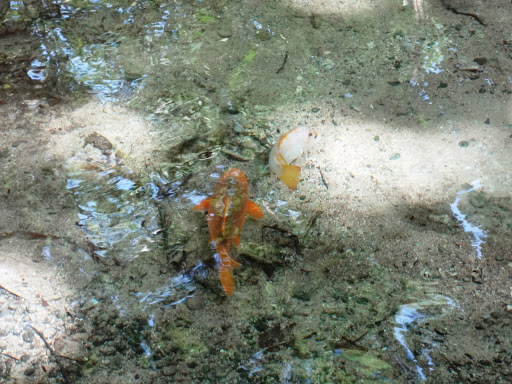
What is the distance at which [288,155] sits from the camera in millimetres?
2695

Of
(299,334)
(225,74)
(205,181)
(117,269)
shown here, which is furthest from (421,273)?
(225,74)

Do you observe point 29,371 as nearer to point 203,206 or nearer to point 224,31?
point 203,206

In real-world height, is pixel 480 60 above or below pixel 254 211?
above

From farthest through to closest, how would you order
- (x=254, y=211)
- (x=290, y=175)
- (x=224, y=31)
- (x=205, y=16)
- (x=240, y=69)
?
(x=205, y=16) → (x=224, y=31) → (x=240, y=69) → (x=290, y=175) → (x=254, y=211)

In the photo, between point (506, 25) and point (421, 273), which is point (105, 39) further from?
point (506, 25)

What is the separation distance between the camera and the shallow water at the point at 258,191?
6.98 ft

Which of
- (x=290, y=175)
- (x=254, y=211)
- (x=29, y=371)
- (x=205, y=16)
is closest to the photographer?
(x=29, y=371)

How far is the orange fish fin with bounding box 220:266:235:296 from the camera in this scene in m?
2.29

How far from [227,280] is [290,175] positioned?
2.41ft

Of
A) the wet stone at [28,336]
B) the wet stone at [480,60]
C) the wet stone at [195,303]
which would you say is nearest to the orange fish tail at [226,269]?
the wet stone at [195,303]

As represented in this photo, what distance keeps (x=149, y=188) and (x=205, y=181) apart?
327mm

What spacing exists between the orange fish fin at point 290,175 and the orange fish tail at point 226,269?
56 cm

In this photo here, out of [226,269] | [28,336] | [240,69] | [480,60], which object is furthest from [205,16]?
[28,336]

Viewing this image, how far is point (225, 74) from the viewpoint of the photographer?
332 cm
